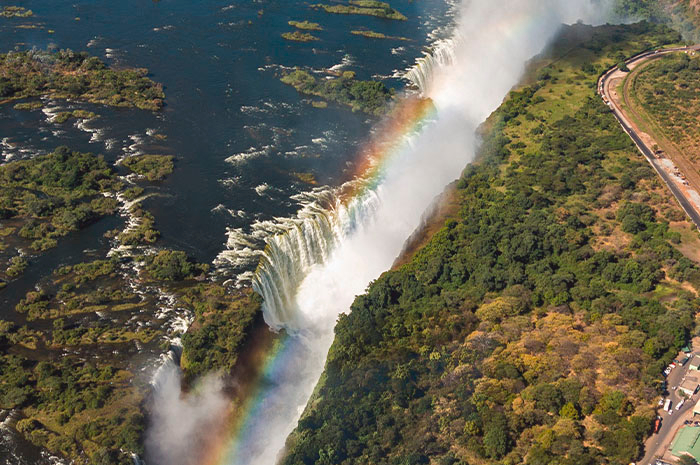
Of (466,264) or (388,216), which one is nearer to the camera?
(466,264)

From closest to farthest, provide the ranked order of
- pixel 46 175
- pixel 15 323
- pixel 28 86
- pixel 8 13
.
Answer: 1. pixel 15 323
2. pixel 46 175
3. pixel 28 86
4. pixel 8 13

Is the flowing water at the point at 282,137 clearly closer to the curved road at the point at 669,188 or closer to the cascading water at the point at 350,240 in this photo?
the cascading water at the point at 350,240

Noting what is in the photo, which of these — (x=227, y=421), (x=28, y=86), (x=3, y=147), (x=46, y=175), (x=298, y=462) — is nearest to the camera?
(x=298, y=462)

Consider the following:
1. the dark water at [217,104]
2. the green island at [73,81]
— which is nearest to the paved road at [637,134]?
the dark water at [217,104]

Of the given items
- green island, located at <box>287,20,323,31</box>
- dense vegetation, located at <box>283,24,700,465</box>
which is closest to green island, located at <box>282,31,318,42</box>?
green island, located at <box>287,20,323,31</box>

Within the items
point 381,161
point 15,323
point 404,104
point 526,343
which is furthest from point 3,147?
point 526,343

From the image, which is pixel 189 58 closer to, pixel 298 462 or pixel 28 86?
pixel 28 86

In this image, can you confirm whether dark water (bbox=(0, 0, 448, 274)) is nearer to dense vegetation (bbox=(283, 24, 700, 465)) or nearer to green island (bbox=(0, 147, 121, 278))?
green island (bbox=(0, 147, 121, 278))
